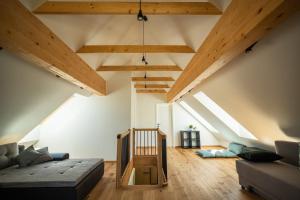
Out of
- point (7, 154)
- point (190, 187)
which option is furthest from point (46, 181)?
point (190, 187)

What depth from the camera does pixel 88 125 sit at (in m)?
5.10

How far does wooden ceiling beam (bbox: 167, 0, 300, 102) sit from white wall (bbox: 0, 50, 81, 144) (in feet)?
7.98

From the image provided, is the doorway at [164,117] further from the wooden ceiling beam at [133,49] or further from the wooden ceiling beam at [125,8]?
the wooden ceiling beam at [125,8]

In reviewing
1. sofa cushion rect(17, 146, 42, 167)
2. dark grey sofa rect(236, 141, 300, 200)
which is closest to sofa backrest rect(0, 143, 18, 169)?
sofa cushion rect(17, 146, 42, 167)

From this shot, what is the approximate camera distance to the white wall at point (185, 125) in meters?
7.38

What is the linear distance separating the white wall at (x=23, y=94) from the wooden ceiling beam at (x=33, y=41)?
279mm

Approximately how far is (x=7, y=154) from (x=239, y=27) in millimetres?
4290

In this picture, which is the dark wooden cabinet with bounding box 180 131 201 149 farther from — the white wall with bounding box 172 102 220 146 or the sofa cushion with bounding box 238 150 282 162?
the sofa cushion with bounding box 238 150 282 162

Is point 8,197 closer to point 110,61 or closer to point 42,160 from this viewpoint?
point 42,160

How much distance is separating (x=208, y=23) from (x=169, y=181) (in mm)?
2913

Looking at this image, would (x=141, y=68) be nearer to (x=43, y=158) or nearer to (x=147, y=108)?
(x=43, y=158)

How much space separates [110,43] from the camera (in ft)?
10.3

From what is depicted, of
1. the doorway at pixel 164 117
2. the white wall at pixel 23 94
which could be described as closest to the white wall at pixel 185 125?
the doorway at pixel 164 117

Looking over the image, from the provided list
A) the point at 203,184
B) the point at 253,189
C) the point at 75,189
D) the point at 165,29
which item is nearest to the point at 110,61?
the point at 165,29
